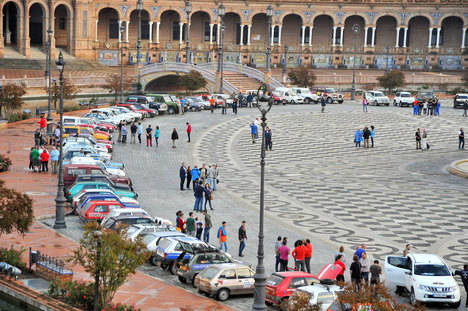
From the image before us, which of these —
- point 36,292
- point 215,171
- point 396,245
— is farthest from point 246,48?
point 36,292

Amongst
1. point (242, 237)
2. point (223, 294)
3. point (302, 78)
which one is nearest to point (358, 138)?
point (242, 237)

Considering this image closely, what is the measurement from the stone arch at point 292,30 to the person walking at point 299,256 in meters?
76.1

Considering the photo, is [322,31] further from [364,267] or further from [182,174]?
[364,267]

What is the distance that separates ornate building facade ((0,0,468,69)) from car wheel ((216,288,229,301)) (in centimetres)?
6672

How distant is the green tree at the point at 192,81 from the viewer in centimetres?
7425

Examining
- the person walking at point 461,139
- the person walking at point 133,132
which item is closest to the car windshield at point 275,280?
the person walking at point 133,132

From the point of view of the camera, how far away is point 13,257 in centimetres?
2438

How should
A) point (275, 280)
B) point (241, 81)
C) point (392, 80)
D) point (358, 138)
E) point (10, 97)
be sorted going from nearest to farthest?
point (275, 280), point (358, 138), point (10, 97), point (241, 81), point (392, 80)

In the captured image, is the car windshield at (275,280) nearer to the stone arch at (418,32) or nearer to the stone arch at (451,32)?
the stone arch at (418,32)

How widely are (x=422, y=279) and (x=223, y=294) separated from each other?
535cm

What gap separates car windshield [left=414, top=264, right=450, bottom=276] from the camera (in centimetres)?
2273

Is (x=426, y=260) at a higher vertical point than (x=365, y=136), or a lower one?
lower

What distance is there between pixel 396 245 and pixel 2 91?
35439 millimetres

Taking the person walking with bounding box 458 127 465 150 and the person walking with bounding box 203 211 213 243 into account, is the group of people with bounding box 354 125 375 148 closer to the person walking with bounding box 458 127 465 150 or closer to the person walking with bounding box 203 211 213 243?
the person walking with bounding box 458 127 465 150
